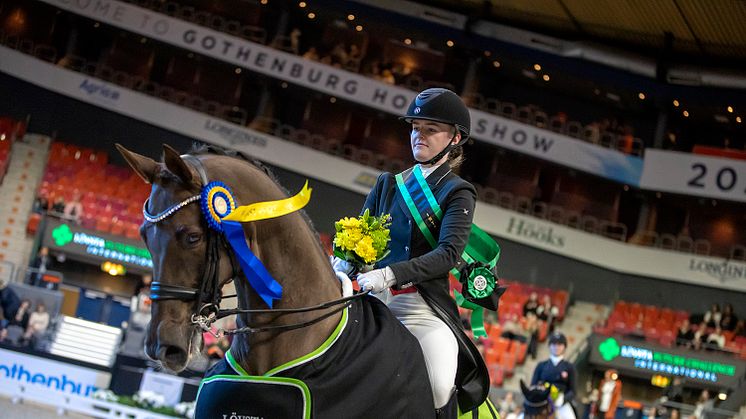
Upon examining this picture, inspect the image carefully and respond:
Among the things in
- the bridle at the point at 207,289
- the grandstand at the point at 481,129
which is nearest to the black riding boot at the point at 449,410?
the bridle at the point at 207,289

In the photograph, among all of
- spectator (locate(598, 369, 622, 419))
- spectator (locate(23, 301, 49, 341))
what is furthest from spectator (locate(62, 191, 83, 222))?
spectator (locate(598, 369, 622, 419))

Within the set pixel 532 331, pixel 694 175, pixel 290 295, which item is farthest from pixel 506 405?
pixel 694 175

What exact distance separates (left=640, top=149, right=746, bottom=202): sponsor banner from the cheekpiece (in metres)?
25.8

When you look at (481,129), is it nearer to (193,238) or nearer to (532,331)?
(532,331)

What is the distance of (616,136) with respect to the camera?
29500 mm

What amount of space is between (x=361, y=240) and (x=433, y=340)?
1.63 ft

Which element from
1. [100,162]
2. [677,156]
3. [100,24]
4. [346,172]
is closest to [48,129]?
[100,162]

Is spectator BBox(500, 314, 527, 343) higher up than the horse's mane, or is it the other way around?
spectator BBox(500, 314, 527, 343)

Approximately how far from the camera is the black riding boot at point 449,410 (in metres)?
4.05

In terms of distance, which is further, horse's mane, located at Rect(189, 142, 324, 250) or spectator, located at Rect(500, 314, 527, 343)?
spectator, located at Rect(500, 314, 527, 343)

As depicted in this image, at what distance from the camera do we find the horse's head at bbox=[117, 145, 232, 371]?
334 centimetres

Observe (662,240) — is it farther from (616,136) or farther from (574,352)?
(574,352)

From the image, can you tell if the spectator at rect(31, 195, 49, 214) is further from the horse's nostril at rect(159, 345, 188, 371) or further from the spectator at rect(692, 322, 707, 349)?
the horse's nostril at rect(159, 345, 188, 371)

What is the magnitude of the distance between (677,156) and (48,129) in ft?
58.3
